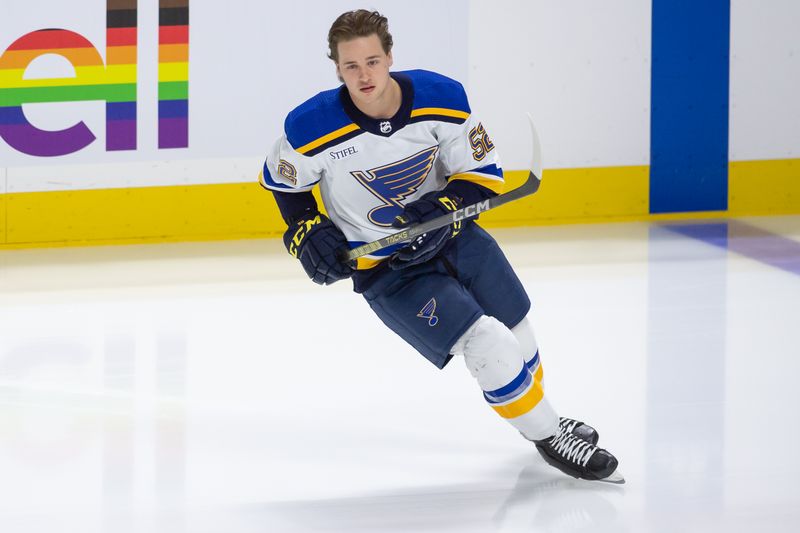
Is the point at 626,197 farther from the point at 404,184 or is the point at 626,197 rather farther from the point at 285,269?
the point at 404,184

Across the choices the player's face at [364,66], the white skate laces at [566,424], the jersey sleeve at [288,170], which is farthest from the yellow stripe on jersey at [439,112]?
the white skate laces at [566,424]

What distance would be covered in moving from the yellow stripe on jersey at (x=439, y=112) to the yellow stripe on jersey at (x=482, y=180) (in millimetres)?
139

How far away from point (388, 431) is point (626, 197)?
347cm

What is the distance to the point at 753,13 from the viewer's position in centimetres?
690

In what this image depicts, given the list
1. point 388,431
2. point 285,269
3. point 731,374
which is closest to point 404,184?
point 388,431

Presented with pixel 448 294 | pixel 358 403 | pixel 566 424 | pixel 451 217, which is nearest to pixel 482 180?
pixel 451 217

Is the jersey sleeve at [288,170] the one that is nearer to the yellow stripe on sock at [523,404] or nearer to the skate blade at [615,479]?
the yellow stripe on sock at [523,404]

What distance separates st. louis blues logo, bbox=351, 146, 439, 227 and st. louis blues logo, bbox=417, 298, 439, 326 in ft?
0.71

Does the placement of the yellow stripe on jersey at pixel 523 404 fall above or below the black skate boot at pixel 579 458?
above

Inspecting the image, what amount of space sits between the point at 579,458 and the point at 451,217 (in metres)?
0.65

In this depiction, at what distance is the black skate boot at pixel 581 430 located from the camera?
11.3 feet

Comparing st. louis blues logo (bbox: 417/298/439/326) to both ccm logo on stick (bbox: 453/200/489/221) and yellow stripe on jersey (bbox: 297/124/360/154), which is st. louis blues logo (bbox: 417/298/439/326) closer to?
ccm logo on stick (bbox: 453/200/489/221)

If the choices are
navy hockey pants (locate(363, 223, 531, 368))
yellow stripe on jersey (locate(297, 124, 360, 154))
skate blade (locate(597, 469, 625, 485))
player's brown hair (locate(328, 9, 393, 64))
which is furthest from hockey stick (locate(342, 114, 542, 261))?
skate blade (locate(597, 469, 625, 485))

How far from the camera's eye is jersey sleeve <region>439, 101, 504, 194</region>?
10.6ft
